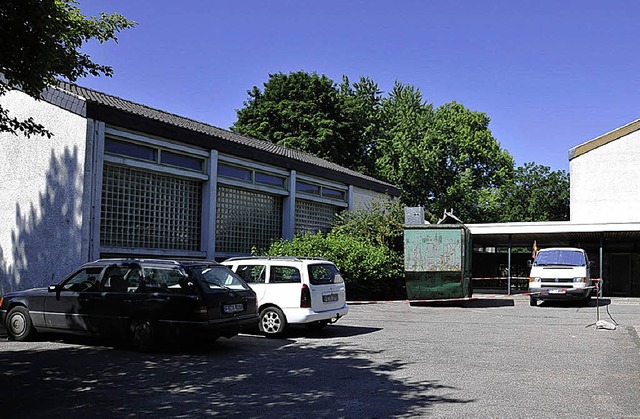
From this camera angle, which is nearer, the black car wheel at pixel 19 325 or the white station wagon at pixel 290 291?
the black car wheel at pixel 19 325

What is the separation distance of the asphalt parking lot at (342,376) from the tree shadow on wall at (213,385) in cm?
1

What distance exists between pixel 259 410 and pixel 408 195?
133ft

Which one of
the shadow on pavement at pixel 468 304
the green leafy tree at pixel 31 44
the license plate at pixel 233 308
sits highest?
the green leafy tree at pixel 31 44

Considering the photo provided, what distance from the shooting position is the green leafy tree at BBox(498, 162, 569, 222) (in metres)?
61.9

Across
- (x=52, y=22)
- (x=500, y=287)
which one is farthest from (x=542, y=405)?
(x=500, y=287)

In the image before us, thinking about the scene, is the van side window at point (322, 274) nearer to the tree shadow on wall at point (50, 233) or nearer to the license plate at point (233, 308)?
the license plate at point (233, 308)

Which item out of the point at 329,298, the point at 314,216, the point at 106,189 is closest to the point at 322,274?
the point at 329,298

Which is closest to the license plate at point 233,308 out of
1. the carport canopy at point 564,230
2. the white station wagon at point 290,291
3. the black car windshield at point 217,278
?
the black car windshield at point 217,278

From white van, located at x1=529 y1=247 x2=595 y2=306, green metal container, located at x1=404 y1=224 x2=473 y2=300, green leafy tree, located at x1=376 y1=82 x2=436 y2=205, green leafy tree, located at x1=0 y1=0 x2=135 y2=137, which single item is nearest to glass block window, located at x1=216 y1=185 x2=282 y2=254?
green metal container, located at x1=404 y1=224 x2=473 y2=300

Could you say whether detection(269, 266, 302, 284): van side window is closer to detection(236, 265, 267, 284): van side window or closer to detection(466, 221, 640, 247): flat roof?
detection(236, 265, 267, 284): van side window

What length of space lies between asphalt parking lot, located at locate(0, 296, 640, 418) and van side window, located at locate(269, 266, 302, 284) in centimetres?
114

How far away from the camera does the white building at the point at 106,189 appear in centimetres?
1719

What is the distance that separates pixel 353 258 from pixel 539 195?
4470 centimetres

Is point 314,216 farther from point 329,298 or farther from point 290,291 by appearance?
point 290,291
